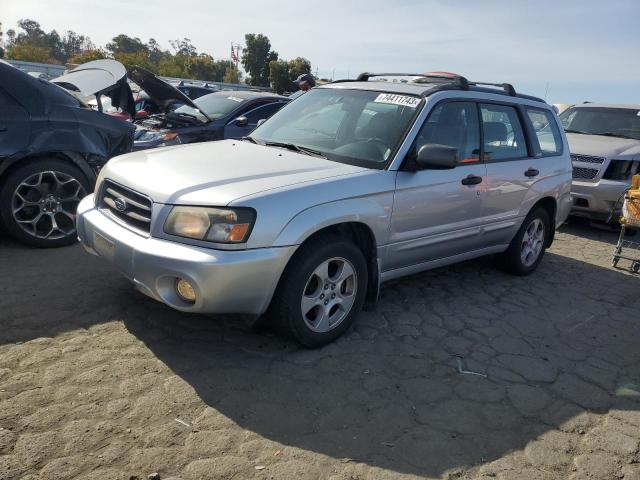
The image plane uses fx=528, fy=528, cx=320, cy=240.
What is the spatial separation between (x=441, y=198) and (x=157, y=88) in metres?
4.89

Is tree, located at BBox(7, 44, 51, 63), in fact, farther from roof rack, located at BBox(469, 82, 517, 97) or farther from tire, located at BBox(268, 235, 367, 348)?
tire, located at BBox(268, 235, 367, 348)

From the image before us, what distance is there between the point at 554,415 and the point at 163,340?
7.98 feet

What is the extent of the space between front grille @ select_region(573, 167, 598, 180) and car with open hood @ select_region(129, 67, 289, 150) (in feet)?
15.8

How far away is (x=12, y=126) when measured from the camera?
4.64 meters

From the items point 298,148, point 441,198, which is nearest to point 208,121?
point 298,148

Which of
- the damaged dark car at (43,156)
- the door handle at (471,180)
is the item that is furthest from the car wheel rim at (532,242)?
the damaged dark car at (43,156)

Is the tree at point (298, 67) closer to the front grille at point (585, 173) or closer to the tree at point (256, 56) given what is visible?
the tree at point (256, 56)

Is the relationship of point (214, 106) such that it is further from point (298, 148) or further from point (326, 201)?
point (326, 201)

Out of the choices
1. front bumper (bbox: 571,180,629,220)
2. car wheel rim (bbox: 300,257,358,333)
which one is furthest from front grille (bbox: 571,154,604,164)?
car wheel rim (bbox: 300,257,358,333)

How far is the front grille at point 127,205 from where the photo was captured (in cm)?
322

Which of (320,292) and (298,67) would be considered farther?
(298,67)

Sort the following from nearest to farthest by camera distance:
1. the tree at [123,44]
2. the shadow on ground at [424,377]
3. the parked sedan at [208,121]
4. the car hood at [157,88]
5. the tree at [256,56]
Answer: the shadow on ground at [424,377] < the car hood at [157,88] < the parked sedan at [208,121] < the tree at [256,56] < the tree at [123,44]

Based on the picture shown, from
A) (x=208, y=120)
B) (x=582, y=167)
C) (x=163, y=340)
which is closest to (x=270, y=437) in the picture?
(x=163, y=340)

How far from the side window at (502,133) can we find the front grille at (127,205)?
2.91 m
